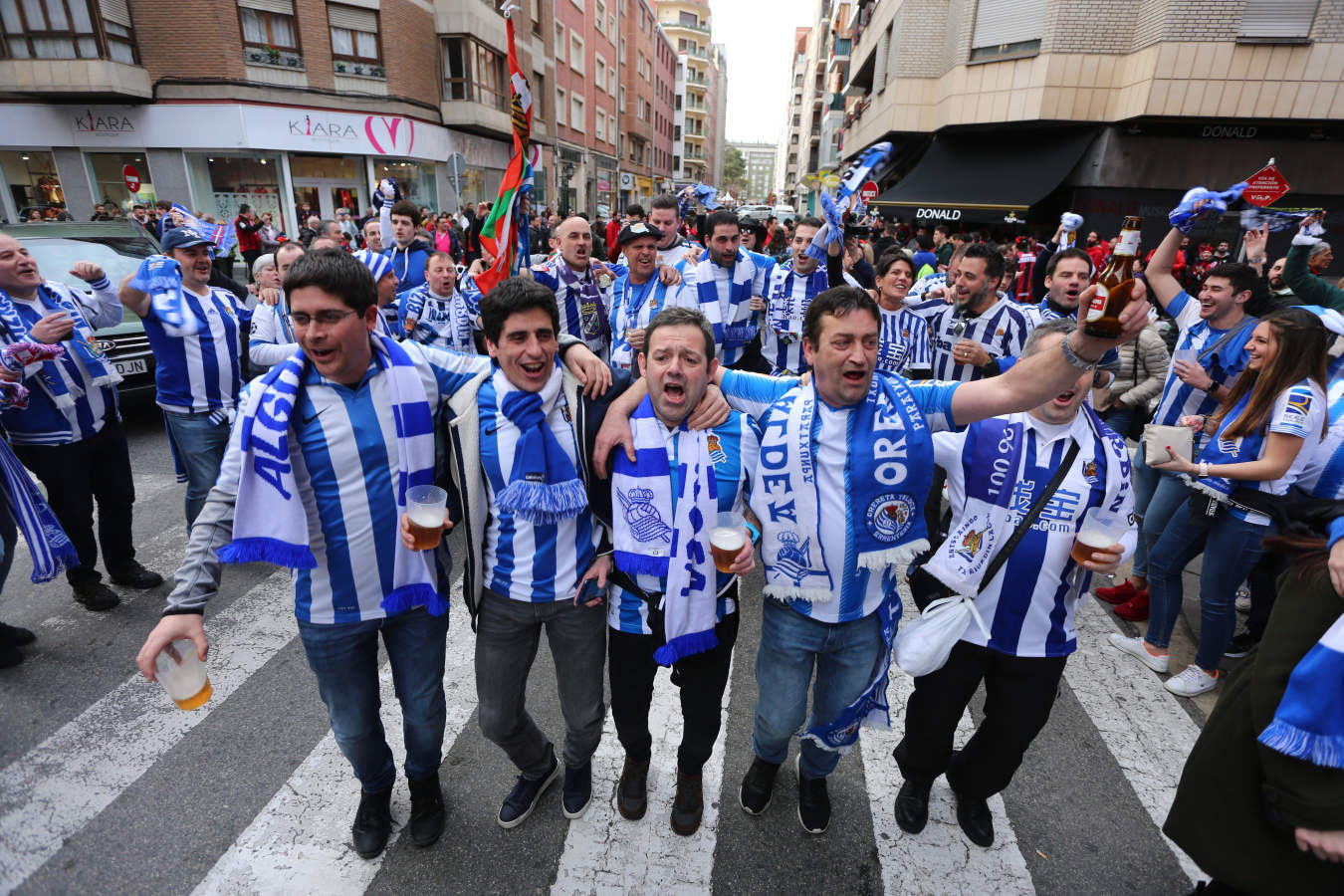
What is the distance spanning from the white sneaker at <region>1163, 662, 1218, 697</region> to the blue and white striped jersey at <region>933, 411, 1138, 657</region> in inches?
74.4

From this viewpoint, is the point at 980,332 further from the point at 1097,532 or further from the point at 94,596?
the point at 94,596

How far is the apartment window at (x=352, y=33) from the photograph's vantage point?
21000 mm

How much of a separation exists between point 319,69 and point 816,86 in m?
54.0

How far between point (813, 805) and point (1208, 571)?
252 centimetres

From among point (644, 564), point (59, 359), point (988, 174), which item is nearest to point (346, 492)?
point (644, 564)

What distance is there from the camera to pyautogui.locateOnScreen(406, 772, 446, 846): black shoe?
2.65m

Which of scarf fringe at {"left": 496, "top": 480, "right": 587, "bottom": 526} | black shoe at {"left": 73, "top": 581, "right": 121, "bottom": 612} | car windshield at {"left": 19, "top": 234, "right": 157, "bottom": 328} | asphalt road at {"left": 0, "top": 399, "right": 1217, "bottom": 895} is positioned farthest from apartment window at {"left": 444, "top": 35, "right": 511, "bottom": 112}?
scarf fringe at {"left": 496, "top": 480, "right": 587, "bottom": 526}

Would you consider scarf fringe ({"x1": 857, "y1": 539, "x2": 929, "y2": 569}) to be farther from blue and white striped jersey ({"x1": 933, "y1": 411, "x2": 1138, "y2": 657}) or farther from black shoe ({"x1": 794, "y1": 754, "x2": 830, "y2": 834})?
black shoe ({"x1": 794, "y1": 754, "x2": 830, "y2": 834})

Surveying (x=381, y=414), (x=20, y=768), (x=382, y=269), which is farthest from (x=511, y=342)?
(x=382, y=269)

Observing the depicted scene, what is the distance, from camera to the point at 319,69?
20.8 meters

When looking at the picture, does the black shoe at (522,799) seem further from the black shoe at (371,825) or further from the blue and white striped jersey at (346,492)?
the blue and white striped jersey at (346,492)

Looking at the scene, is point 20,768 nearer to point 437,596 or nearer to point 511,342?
point 437,596

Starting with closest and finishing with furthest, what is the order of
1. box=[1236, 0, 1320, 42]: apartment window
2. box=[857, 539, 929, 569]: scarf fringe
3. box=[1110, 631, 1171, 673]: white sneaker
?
box=[857, 539, 929, 569]: scarf fringe, box=[1110, 631, 1171, 673]: white sneaker, box=[1236, 0, 1320, 42]: apartment window

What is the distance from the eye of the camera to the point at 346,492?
7.52ft
